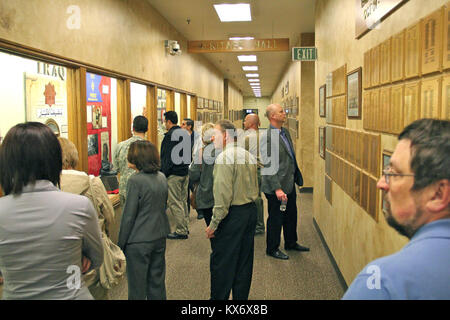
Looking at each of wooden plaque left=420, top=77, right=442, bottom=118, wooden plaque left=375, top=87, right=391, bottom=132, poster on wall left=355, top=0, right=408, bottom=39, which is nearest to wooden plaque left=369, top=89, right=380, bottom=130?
wooden plaque left=375, top=87, right=391, bottom=132

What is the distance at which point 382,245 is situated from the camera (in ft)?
9.07

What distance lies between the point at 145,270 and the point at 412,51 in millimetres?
2282

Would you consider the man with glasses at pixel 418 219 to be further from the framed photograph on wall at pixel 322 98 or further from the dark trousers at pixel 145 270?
the framed photograph on wall at pixel 322 98

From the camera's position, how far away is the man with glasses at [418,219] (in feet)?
2.66

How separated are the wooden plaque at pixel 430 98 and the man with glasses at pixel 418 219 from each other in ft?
3.35

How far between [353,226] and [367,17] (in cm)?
181

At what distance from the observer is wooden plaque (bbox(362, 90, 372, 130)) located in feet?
10.1

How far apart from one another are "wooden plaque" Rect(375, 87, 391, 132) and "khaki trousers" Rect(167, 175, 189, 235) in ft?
10.6

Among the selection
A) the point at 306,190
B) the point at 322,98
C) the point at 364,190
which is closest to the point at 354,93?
the point at 364,190

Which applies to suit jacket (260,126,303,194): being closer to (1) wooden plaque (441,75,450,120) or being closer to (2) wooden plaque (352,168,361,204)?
(2) wooden plaque (352,168,361,204)

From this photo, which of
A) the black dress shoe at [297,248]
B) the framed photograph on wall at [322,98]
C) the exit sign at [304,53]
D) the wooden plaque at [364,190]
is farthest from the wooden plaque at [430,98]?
the exit sign at [304,53]

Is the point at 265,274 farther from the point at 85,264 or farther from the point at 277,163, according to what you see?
the point at 85,264

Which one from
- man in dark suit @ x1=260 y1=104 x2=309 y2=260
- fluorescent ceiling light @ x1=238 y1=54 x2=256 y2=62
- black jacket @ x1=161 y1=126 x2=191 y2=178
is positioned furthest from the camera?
fluorescent ceiling light @ x1=238 y1=54 x2=256 y2=62
